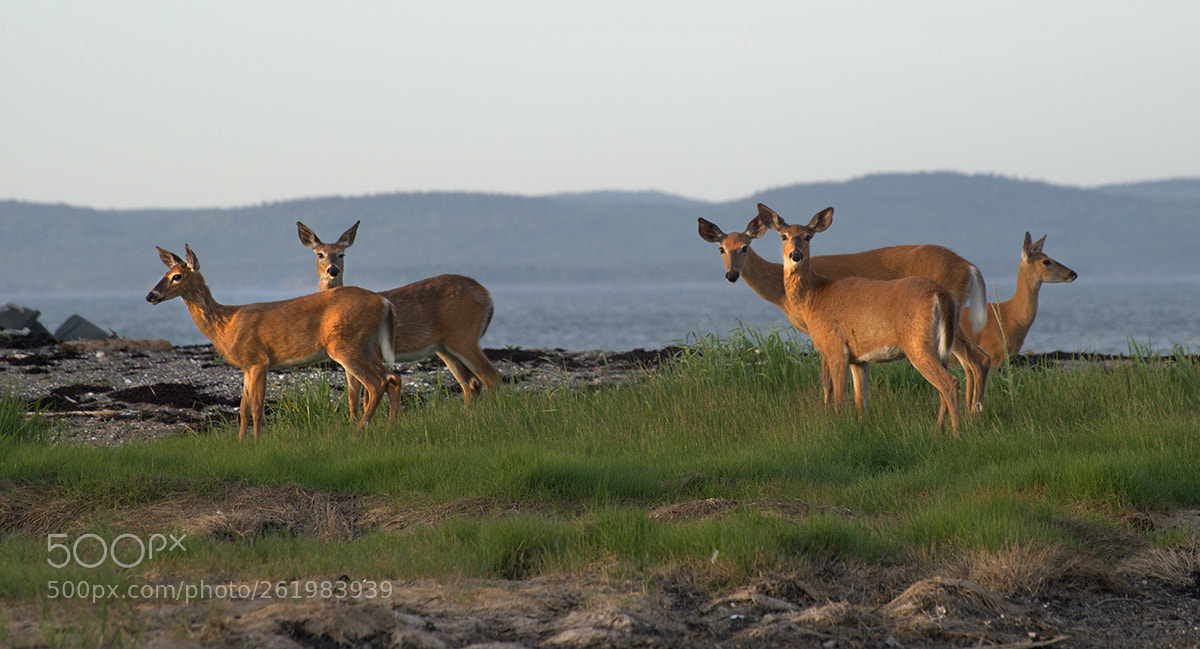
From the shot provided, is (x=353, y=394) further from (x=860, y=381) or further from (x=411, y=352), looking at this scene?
(x=860, y=381)


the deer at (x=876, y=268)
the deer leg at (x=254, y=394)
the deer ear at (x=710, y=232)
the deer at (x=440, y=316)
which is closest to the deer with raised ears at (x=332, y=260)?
the deer at (x=440, y=316)

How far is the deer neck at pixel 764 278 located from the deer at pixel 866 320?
1.31ft

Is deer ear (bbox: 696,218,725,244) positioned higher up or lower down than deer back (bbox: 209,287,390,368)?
higher up

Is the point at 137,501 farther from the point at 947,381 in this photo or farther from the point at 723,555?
the point at 947,381

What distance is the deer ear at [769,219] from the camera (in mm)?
9836

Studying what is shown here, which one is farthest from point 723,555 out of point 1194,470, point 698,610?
point 1194,470

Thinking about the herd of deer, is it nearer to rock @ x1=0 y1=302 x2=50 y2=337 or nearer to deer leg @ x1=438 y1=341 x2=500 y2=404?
deer leg @ x1=438 y1=341 x2=500 y2=404

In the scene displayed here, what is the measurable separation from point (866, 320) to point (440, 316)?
3.93 metres

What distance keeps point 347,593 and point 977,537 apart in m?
Result: 3.07

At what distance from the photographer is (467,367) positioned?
11.1 metres

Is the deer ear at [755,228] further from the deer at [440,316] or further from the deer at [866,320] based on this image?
the deer at [440,316]

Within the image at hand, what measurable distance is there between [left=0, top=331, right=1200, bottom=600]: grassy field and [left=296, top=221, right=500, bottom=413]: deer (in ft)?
2.00

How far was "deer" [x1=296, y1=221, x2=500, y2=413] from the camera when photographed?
1027cm

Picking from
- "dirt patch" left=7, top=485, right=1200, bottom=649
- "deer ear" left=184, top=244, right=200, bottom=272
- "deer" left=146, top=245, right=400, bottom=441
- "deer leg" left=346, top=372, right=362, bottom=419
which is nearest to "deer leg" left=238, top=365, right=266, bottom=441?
"deer" left=146, top=245, right=400, bottom=441
